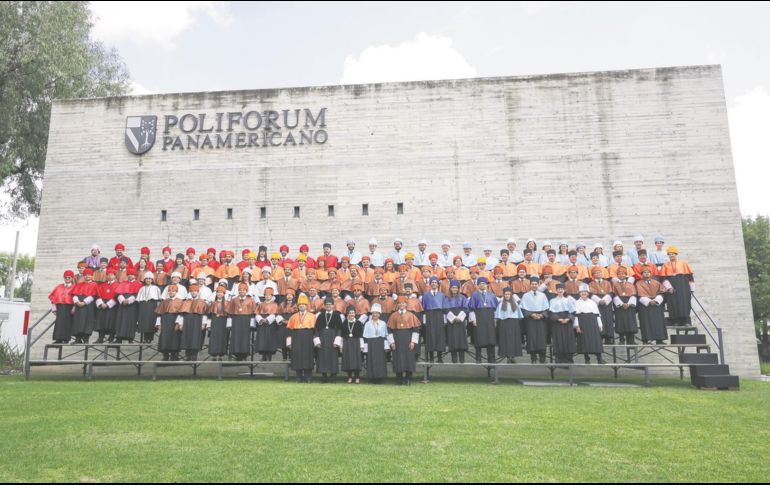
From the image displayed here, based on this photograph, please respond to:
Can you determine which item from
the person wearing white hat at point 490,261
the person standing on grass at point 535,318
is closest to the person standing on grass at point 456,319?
the person standing on grass at point 535,318

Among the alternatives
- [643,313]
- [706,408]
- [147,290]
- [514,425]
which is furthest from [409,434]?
[147,290]

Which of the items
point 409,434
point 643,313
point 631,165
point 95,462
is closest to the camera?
point 95,462

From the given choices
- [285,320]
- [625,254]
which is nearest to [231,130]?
[285,320]

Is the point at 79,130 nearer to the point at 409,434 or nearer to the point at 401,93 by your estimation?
the point at 401,93

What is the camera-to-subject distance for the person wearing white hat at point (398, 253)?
13.9 meters

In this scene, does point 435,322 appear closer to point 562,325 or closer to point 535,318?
point 535,318

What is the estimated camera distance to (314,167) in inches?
627

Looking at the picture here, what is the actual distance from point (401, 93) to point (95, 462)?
42.4 feet

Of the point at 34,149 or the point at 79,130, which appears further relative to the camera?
the point at 34,149

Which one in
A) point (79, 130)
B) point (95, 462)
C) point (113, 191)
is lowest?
point (95, 462)

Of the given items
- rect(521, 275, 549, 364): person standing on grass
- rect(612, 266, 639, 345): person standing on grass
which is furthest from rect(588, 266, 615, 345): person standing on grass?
rect(521, 275, 549, 364): person standing on grass

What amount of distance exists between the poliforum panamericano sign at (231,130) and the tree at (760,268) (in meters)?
29.3

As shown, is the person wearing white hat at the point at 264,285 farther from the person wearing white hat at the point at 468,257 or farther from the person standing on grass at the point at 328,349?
the person wearing white hat at the point at 468,257

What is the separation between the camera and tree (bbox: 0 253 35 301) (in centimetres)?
5496
